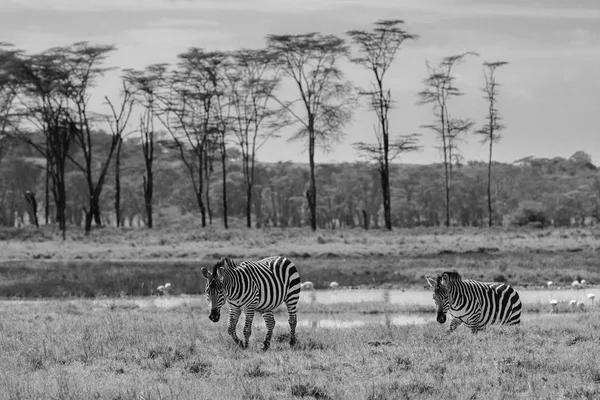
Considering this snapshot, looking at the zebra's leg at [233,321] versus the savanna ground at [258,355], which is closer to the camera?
the savanna ground at [258,355]

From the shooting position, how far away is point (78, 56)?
5756 cm

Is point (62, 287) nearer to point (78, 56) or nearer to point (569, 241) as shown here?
point (569, 241)

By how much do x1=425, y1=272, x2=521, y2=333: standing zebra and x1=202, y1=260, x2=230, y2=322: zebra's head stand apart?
2916 millimetres

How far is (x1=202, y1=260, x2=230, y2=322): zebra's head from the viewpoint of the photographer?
1307cm

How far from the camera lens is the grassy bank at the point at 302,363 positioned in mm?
10852

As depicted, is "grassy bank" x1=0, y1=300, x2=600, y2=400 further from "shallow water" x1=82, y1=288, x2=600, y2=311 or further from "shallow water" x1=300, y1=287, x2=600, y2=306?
"shallow water" x1=300, y1=287, x2=600, y2=306

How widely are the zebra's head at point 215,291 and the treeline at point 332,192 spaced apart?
78871 millimetres

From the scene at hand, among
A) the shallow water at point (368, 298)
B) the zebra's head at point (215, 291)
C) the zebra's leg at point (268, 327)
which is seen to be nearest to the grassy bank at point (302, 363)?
the zebra's leg at point (268, 327)

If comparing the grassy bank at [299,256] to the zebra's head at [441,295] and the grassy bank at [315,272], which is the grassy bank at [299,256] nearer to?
the grassy bank at [315,272]

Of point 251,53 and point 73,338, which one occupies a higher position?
point 251,53

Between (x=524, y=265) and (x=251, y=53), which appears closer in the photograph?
(x=524, y=265)

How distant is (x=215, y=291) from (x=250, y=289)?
0.77 m

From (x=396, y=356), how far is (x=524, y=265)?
765 inches

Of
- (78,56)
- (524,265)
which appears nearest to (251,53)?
(78,56)
